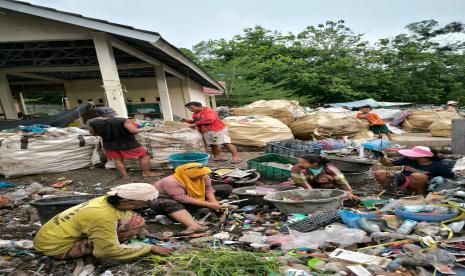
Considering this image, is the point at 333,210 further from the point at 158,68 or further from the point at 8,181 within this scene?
the point at 158,68

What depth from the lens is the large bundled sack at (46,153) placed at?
5410mm

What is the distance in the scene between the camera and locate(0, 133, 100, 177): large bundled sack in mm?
5410

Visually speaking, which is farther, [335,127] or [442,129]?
[335,127]

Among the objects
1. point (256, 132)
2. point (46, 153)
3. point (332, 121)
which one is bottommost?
point (332, 121)

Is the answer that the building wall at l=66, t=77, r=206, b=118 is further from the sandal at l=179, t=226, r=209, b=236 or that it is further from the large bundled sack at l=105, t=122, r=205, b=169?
the sandal at l=179, t=226, r=209, b=236

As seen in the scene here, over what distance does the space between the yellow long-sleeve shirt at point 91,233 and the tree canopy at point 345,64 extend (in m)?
20.1

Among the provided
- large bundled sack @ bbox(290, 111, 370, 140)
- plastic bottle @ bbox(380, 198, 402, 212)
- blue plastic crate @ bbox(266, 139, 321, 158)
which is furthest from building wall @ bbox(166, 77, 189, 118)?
plastic bottle @ bbox(380, 198, 402, 212)

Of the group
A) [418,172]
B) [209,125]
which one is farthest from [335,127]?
[418,172]

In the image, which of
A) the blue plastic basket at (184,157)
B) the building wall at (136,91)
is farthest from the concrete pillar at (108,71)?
the building wall at (136,91)

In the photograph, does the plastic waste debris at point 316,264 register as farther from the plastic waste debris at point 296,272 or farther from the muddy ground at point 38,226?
the muddy ground at point 38,226

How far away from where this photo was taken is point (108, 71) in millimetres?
6449

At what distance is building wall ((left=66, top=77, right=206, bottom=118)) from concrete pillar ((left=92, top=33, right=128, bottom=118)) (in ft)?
20.3

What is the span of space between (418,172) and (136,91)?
11.2 metres

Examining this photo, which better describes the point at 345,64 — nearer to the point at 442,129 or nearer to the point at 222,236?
the point at 442,129
